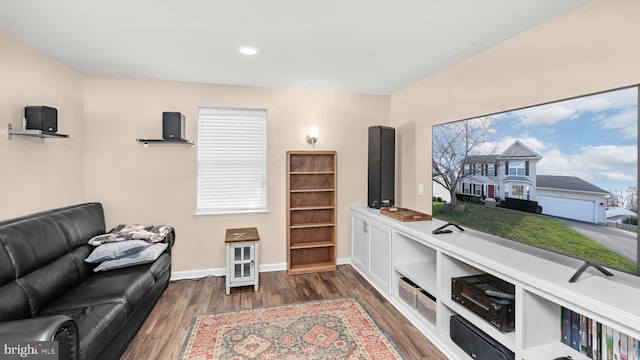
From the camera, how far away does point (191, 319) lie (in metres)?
2.66

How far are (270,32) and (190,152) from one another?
1.92 metres

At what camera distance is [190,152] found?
3.57 m

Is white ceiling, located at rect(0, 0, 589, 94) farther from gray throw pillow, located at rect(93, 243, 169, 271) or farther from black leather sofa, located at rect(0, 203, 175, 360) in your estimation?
gray throw pillow, located at rect(93, 243, 169, 271)

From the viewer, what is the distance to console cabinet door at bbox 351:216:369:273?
11.6 ft

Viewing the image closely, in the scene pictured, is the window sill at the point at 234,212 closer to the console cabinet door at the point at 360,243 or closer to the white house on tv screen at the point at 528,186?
the console cabinet door at the point at 360,243

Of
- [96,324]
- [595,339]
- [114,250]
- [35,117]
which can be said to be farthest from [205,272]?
[595,339]

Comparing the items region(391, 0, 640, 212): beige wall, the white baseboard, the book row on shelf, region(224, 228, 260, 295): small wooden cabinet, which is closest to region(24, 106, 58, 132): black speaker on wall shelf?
region(224, 228, 260, 295): small wooden cabinet

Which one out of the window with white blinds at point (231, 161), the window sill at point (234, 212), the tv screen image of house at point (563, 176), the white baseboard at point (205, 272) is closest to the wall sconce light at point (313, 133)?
the window with white blinds at point (231, 161)

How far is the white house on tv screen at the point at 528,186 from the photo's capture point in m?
1.59

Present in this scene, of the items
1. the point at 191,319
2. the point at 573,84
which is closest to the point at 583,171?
the point at 573,84

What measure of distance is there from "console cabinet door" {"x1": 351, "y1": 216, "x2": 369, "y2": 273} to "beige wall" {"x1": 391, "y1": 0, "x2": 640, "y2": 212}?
72 cm

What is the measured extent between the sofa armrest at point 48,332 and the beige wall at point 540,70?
10.2 feet

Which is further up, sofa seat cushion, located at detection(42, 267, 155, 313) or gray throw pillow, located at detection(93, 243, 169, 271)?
gray throw pillow, located at detection(93, 243, 169, 271)

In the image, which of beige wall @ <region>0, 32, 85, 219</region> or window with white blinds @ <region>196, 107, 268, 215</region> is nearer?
beige wall @ <region>0, 32, 85, 219</region>
